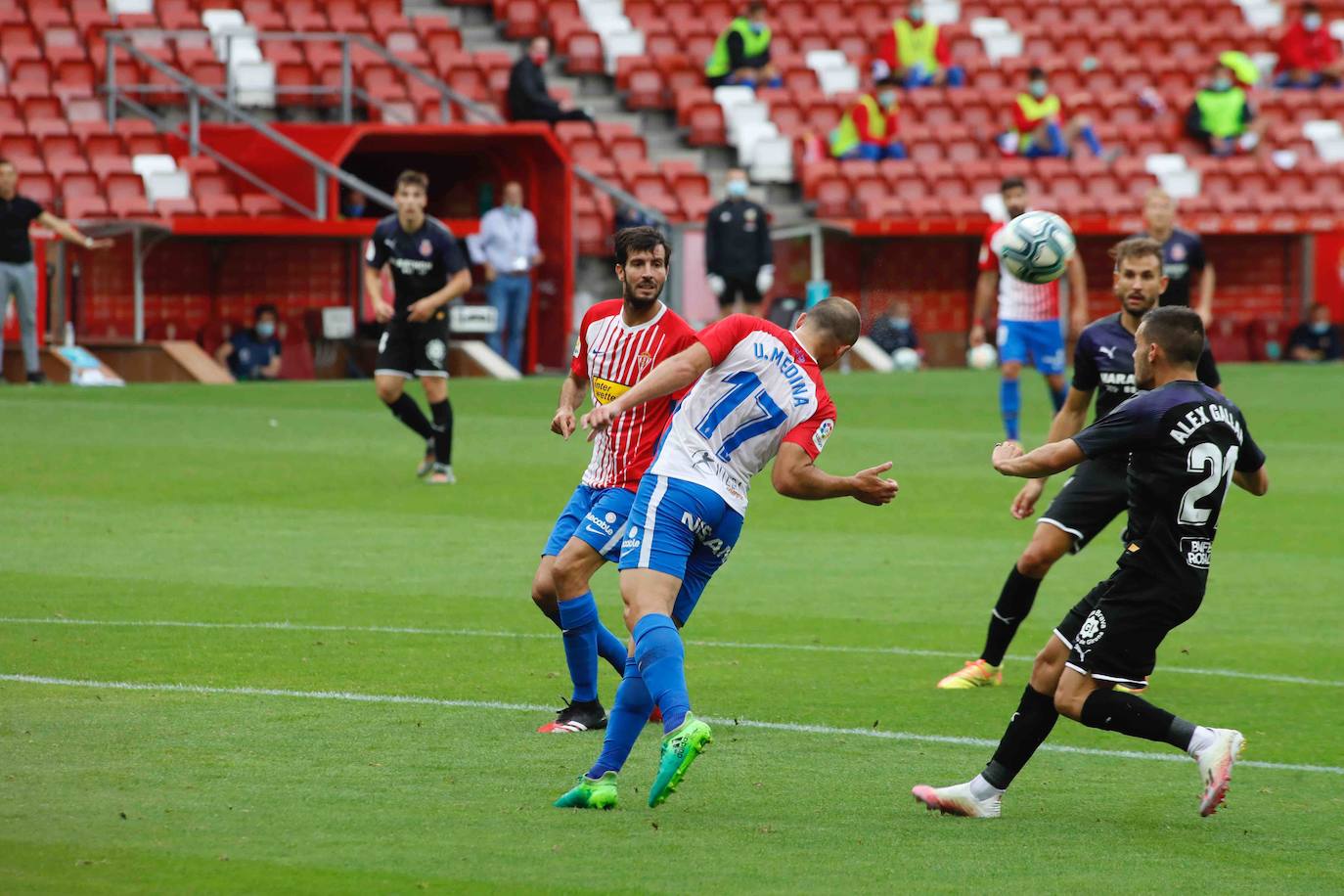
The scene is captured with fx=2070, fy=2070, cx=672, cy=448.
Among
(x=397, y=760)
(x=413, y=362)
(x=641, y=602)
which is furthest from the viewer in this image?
(x=413, y=362)

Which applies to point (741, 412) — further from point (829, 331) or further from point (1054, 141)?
point (1054, 141)

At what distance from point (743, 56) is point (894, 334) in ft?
16.0

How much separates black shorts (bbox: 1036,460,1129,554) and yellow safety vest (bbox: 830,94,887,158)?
821 inches

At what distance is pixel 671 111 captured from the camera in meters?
29.0

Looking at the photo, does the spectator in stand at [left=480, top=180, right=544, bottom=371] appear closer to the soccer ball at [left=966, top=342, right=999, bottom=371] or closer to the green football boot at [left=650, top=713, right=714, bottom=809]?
the soccer ball at [left=966, top=342, right=999, bottom=371]

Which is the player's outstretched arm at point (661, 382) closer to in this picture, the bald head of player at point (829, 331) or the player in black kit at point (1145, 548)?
the bald head of player at point (829, 331)

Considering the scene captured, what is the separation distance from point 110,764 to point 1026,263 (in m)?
6.32

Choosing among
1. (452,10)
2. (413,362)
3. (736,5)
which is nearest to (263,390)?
(413,362)

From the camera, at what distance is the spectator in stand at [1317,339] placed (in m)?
28.6

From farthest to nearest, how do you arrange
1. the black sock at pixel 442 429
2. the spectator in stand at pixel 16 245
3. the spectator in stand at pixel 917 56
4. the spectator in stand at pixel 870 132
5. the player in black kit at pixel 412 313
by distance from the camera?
the spectator in stand at pixel 917 56
the spectator in stand at pixel 870 132
the spectator in stand at pixel 16 245
the player in black kit at pixel 412 313
the black sock at pixel 442 429

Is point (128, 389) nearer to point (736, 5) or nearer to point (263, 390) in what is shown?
point (263, 390)

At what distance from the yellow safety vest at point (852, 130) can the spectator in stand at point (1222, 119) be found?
5.22 m

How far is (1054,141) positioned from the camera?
29375 millimetres

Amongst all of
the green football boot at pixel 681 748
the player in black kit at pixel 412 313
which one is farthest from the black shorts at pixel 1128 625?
the player in black kit at pixel 412 313
